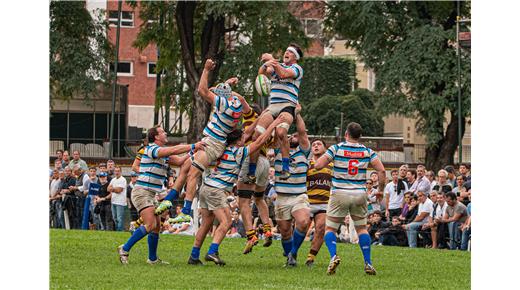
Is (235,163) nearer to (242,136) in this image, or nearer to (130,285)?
(242,136)

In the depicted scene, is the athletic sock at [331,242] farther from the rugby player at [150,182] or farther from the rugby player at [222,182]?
the rugby player at [150,182]

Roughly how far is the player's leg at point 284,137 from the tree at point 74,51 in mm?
31729

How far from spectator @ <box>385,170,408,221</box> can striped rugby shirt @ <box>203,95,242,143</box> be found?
32.4 feet

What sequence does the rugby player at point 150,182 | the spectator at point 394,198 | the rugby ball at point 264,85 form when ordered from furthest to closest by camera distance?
1. the spectator at point 394,198
2. the rugby ball at point 264,85
3. the rugby player at point 150,182

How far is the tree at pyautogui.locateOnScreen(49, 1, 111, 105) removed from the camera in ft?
157

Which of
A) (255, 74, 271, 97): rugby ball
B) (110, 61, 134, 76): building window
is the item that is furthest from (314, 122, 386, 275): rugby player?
(110, 61, 134, 76): building window

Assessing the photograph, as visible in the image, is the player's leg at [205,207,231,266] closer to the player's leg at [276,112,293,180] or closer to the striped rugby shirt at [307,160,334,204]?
the player's leg at [276,112,293,180]

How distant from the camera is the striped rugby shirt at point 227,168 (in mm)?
16562

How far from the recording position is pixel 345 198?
1546cm

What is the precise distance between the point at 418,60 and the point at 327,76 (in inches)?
1346

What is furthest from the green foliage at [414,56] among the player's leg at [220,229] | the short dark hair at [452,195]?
the player's leg at [220,229]

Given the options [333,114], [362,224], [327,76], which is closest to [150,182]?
[362,224]

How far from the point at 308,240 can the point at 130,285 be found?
12355 millimetres
